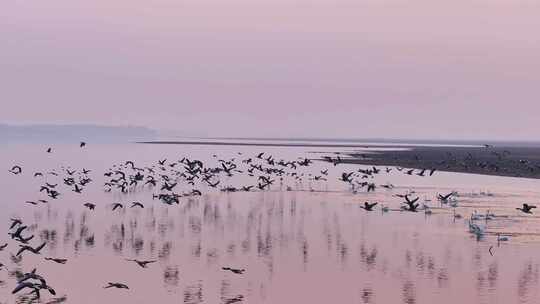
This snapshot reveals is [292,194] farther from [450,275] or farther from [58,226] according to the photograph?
[450,275]

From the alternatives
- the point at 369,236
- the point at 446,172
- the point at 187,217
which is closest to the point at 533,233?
the point at 369,236

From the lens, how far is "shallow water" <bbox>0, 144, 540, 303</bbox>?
24969mm

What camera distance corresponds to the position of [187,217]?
43344mm

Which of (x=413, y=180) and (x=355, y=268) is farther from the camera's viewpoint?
(x=413, y=180)

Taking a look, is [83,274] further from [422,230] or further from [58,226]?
[422,230]

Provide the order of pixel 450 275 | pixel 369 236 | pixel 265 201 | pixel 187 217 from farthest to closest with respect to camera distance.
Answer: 1. pixel 265 201
2. pixel 187 217
3. pixel 369 236
4. pixel 450 275

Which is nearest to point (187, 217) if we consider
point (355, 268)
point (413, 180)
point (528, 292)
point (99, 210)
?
point (99, 210)

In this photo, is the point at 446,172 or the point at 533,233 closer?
the point at 533,233

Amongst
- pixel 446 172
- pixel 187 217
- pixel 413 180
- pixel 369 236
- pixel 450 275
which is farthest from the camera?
pixel 446 172

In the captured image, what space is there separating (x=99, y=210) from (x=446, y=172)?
168 feet

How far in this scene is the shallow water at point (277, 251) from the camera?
24969mm

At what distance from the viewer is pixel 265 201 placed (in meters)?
53.2

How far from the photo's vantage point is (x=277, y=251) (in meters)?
32.5

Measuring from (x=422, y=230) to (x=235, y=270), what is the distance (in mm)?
14494
